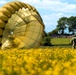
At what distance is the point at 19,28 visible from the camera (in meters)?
21.6

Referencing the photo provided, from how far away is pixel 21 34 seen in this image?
70.2 ft

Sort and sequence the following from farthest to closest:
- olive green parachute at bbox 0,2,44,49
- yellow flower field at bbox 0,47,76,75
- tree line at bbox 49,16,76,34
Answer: tree line at bbox 49,16,76,34 → olive green parachute at bbox 0,2,44,49 → yellow flower field at bbox 0,47,76,75

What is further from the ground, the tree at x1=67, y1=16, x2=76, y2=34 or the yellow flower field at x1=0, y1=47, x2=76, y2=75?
the yellow flower field at x1=0, y1=47, x2=76, y2=75

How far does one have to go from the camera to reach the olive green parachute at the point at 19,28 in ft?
70.3

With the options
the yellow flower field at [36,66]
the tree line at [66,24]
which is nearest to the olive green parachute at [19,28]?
the yellow flower field at [36,66]

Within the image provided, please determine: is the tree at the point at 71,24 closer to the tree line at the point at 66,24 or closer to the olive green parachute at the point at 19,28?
the tree line at the point at 66,24

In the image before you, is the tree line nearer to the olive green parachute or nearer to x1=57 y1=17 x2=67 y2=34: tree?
x1=57 y1=17 x2=67 y2=34: tree

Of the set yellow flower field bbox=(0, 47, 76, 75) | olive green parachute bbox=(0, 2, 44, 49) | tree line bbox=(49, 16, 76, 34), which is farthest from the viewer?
tree line bbox=(49, 16, 76, 34)

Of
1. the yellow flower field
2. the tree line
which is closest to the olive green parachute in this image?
the yellow flower field

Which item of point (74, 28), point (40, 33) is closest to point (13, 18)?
point (40, 33)

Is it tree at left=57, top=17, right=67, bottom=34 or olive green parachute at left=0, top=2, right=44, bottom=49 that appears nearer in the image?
olive green parachute at left=0, top=2, right=44, bottom=49

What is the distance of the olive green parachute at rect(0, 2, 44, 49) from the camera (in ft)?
70.3

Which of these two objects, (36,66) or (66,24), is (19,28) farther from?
(66,24)

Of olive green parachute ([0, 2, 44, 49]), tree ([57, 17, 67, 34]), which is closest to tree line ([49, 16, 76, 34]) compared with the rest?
tree ([57, 17, 67, 34])
